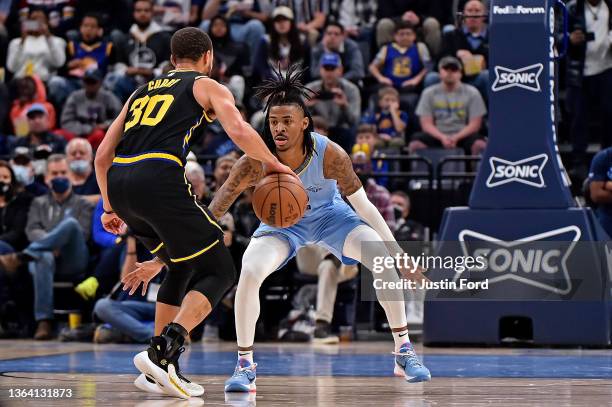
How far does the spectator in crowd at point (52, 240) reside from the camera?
11.4m

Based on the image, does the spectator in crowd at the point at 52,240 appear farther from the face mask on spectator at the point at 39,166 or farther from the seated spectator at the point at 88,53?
the seated spectator at the point at 88,53

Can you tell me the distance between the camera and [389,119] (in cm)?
1332

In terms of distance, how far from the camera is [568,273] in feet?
30.1

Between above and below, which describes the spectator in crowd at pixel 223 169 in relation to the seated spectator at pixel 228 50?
below

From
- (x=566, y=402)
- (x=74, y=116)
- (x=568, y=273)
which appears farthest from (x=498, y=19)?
(x=74, y=116)

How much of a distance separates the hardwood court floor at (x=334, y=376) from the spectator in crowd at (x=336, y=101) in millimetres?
3481

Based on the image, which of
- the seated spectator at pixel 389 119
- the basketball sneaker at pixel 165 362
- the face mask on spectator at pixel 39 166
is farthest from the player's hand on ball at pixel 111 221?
the seated spectator at pixel 389 119

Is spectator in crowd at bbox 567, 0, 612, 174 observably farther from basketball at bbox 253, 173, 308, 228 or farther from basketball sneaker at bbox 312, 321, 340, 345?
basketball at bbox 253, 173, 308, 228

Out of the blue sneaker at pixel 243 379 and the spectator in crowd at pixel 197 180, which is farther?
the spectator in crowd at pixel 197 180

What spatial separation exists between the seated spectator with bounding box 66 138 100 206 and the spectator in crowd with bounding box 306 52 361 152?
2.71m

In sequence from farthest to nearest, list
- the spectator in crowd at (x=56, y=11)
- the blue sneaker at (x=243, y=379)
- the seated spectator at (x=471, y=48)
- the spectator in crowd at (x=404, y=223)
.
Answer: the spectator in crowd at (x=56, y=11) → the seated spectator at (x=471, y=48) → the spectator in crowd at (x=404, y=223) → the blue sneaker at (x=243, y=379)

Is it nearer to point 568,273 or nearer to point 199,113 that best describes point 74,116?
point 568,273

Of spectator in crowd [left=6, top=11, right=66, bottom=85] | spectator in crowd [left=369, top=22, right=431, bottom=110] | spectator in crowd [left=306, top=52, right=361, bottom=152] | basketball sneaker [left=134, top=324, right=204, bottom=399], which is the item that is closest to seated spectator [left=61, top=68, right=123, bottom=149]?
spectator in crowd [left=6, top=11, right=66, bottom=85]

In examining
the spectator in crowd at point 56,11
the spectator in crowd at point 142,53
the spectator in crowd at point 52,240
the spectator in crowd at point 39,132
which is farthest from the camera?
the spectator in crowd at point 56,11
